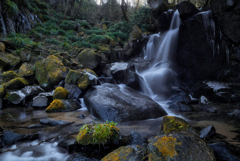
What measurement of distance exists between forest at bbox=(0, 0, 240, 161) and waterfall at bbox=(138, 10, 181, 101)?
8 cm

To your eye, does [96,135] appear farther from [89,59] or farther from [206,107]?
[89,59]

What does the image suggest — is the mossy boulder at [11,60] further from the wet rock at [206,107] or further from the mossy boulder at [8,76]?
the wet rock at [206,107]

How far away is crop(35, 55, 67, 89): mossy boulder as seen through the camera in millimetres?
7660

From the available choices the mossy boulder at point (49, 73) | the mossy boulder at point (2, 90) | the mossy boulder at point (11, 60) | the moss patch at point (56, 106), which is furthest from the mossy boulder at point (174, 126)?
the mossy boulder at point (11, 60)

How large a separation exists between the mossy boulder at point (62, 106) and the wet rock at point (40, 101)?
2.83 feet

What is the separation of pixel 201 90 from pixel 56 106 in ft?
26.1

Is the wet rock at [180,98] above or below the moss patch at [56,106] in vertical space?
below

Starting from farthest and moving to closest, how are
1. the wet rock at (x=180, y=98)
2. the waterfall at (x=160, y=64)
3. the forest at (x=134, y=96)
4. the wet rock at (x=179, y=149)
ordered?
the waterfall at (x=160, y=64) → the wet rock at (x=180, y=98) → the forest at (x=134, y=96) → the wet rock at (x=179, y=149)

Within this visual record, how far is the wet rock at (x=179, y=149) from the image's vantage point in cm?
203

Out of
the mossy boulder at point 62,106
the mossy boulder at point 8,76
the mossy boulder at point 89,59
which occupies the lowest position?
the mossy boulder at point 62,106

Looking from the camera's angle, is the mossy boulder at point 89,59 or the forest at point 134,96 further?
the mossy boulder at point 89,59

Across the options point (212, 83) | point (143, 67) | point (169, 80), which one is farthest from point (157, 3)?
point (212, 83)

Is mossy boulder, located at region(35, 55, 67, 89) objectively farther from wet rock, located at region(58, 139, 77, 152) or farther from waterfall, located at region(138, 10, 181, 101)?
wet rock, located at region(58, 139, 77, 152)

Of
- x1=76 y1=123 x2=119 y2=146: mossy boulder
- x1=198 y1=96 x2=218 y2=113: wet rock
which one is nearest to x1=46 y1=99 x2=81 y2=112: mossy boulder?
x1=76 y1=123 x2=119 y2=146: mossy boulder
